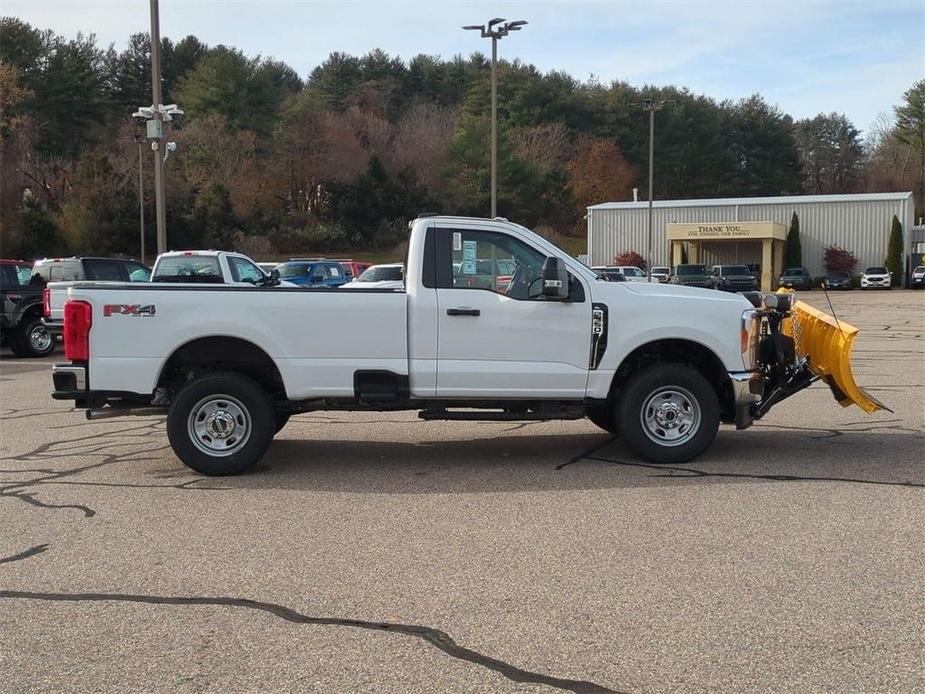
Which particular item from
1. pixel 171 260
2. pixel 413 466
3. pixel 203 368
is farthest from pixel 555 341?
pixel 171 260

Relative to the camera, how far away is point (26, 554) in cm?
597

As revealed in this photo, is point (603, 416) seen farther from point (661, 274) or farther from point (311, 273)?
point (661, 274)

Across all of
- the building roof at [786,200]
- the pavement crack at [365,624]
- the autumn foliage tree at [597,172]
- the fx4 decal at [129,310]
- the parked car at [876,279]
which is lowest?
the pavement crack at [365,624]

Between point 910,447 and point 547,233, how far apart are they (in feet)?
218

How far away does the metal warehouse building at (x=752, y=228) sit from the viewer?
63844 millimetres

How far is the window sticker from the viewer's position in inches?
325

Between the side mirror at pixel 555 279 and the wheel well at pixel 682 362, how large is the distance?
0.89 m

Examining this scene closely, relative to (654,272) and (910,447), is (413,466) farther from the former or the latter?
(654,272)

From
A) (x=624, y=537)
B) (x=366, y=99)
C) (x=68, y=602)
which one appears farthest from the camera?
(x=366, y=99)

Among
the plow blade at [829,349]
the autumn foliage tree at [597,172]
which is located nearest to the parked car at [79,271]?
the plow blade at [829,349]

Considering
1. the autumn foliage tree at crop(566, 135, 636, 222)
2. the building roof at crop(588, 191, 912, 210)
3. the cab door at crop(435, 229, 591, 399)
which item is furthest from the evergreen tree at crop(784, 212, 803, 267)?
the cab door at crop(435, 229, 591, 399)

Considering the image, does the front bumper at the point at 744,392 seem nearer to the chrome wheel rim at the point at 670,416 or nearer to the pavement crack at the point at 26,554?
the chrome wheel rim at the point at 670,416

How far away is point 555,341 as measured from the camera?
8188 mm

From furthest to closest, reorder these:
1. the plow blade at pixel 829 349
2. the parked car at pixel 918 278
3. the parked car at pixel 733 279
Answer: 1. the parked car at pixel 918 278
2. the parked car at pixel 733 279
3. the plow blade at pixel 829 349
